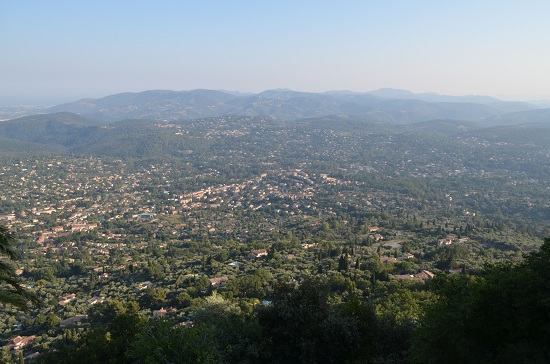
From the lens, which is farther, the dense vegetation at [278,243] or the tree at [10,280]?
the dense vegetation at [278,243]

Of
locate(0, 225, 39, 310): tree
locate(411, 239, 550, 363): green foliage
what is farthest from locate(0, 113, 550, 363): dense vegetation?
locate(0, 225, 39, 310): tree

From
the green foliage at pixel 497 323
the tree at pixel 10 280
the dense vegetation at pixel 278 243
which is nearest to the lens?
the tree at pixel 10 280

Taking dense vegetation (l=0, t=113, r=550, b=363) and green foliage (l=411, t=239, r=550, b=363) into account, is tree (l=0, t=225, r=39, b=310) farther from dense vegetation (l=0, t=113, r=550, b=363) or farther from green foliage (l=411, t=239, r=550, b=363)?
green foliage (l=411, t=239, r=550, b=363)

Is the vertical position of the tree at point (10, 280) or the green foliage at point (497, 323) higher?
the tree at point (10, 280)

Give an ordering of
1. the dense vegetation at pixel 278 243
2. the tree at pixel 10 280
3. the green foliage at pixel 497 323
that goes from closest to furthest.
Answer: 1. the tree at pixel 10 280
2. the green foliage at pixel 497 323
3. the dense vegetation at pixel 278 243

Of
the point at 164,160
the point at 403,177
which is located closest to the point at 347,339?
the point at 403,177

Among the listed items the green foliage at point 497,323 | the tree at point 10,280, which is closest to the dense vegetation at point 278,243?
the green foliage at point 497,323

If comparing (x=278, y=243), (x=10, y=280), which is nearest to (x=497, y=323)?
(x=10, y=280)

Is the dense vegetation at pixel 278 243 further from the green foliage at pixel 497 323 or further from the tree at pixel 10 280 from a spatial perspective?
the tree at pixel 10 280

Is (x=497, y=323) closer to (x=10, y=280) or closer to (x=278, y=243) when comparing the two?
(x=10, y=280)
